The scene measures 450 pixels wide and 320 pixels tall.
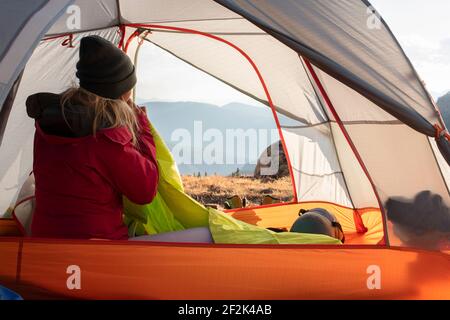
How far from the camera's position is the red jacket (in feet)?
7.00

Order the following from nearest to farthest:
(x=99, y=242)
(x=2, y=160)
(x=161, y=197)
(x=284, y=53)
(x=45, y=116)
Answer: (x=45, y=116)
(x=99, y=242)
(x=161, y=197)
(x=2, y=160)
(x=284, y=53)

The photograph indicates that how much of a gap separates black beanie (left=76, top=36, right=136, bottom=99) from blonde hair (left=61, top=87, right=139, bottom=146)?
0.07 ft

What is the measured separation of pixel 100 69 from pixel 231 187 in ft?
20.6

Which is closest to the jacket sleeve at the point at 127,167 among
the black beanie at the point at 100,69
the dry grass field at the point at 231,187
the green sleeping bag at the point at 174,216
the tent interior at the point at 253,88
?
the black beanie at the point at 100,69

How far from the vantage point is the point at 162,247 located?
231 cm

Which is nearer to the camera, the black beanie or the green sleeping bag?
the black beanie

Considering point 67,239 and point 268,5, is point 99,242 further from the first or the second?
point 268,5

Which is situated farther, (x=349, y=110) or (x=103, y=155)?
(x=349, y=110)

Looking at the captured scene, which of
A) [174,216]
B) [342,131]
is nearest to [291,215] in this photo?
[342,131]

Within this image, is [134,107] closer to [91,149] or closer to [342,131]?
[91,149]

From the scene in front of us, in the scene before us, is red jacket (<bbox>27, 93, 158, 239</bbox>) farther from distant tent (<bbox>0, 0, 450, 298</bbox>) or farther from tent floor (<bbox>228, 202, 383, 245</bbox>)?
tent floor (<bbox>228, 202, 383, 245</bbox>)

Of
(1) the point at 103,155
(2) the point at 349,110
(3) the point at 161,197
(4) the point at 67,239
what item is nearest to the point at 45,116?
(1) the point at 103,155

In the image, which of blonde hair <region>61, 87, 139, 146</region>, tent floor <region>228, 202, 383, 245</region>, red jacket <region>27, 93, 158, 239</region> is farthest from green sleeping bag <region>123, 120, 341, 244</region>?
tent floor <region>228, 202, 383, 245</region>
